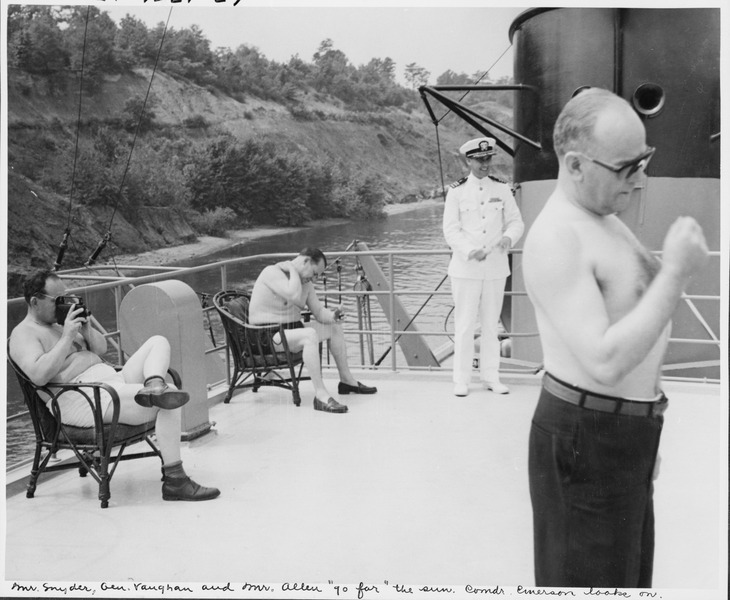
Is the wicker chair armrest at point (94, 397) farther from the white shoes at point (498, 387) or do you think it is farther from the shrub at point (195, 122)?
the shrub at point (195, 122)

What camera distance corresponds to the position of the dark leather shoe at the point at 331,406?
4.21 m

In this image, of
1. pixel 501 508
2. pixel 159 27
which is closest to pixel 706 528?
pixel 501 508

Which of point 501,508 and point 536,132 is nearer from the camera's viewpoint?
Answer: point 501,508

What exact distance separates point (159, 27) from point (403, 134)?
5.42 m

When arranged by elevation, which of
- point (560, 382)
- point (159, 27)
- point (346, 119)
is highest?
point (159, 27)

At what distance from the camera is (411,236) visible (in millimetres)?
13172

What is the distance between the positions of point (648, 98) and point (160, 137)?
26.1 feet

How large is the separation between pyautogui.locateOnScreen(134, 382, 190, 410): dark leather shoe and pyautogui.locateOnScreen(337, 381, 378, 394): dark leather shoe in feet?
6.38

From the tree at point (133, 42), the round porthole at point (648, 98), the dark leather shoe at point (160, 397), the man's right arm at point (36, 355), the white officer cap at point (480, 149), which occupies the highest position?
the tree at point (133, 42)

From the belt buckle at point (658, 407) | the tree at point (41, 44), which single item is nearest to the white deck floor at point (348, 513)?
the belt buckle at point (658, 407)

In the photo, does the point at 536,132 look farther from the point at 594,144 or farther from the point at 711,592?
the point at 594,144

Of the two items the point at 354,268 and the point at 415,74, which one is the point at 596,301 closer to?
the point at 415,74

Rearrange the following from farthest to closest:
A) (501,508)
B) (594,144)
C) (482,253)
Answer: (482,253)
(501,508)
(594,144)

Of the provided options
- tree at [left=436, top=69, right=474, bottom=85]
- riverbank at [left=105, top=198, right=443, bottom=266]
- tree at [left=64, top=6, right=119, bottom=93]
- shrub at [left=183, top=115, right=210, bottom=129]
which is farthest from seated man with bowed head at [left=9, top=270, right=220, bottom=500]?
shrub at [left=183, top=115, right=210, bottom=129]
